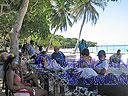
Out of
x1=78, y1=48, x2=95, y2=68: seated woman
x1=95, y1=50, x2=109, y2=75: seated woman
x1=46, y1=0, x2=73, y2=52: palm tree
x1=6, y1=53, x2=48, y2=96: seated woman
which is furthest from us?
x1=46, y1=0, x2=73, y2=52: palm tree

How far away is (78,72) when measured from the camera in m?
7.56

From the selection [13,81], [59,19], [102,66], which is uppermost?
[59,19]

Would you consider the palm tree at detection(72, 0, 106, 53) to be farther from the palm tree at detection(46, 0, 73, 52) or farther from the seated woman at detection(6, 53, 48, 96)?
the seated woman at detection(6, 53, 48, 96)

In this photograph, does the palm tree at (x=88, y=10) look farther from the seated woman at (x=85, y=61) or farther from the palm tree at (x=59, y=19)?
the seated woman at (x=85, y=61)

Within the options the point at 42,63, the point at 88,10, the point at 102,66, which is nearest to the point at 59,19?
the point at 88,10

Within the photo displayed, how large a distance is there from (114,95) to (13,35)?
583cm

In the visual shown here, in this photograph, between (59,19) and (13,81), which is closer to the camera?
(13,81)

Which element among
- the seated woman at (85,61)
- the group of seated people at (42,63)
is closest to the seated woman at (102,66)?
the group of seated people at (42,63)

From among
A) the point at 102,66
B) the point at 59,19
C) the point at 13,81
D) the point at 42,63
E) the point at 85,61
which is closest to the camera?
the point at 13,81

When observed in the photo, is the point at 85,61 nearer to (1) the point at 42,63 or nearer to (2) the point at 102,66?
(2) the point at 102,66

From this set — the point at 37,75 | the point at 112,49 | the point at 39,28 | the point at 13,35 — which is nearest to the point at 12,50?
the point at 13,35

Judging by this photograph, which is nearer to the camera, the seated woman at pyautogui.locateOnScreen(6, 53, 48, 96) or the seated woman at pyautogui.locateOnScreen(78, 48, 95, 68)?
the seated woman at pyautogui.locateOnScreen(6, 53, 48, 96)

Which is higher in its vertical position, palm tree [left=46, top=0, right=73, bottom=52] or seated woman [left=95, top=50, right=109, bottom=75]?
palm tree [left=46, top=0, right=73, bottom=52]

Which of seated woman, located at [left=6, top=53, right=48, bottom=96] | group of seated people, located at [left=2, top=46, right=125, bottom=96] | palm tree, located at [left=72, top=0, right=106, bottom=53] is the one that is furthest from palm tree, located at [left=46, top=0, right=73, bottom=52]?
seated woman, located at [left=6, top=53, right=48, bottom=96]
